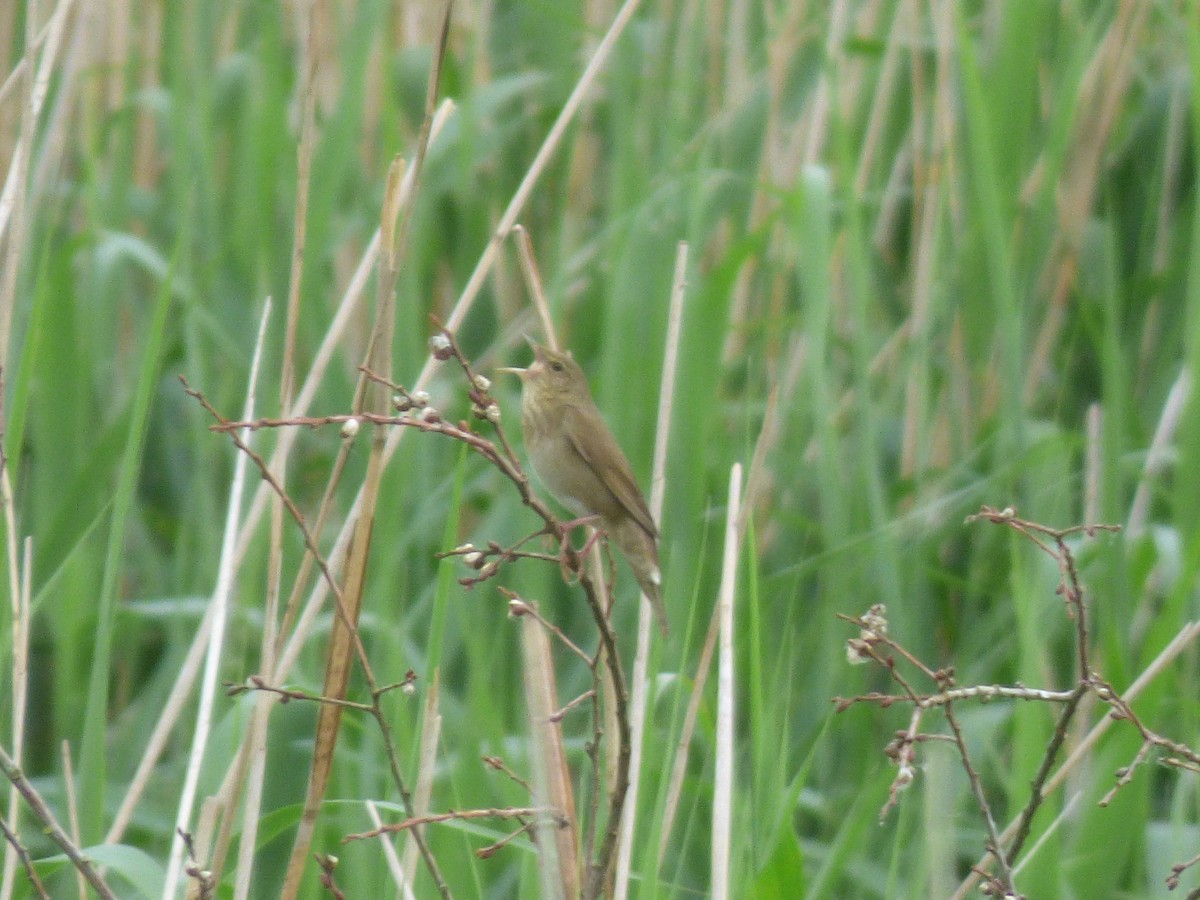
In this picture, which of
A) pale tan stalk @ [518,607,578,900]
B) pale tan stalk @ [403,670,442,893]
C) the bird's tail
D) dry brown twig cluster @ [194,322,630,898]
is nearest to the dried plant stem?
dry brown twig cluster @ [194,322,630,898]

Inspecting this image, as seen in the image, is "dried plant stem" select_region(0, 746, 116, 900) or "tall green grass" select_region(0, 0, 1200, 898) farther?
"tall green grass" select_region(0, 0, 1200, 898)

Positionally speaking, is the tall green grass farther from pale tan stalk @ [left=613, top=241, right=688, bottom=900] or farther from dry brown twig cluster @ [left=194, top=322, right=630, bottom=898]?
dry brown twig cluster @ [left=194, top=322, right=630, bottom=898]

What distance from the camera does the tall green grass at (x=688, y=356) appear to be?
103 inches

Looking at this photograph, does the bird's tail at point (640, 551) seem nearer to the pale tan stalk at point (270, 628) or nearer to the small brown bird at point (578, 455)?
the small brown bird at point (578, 455)

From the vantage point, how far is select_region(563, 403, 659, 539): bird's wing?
2701 millimetres

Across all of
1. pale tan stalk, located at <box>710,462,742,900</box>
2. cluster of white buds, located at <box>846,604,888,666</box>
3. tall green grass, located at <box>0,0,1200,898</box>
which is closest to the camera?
cluster of white buds, located at <box>846,604,888,666</box>

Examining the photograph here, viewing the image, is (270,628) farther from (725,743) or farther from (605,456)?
(605,456)

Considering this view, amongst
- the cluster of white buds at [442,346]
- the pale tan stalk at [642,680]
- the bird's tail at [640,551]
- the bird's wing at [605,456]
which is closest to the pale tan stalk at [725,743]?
the pale tan stalk at [642,680]

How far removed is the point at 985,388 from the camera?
369 cm

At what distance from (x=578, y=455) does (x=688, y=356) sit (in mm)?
333

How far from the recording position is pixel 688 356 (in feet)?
10.1

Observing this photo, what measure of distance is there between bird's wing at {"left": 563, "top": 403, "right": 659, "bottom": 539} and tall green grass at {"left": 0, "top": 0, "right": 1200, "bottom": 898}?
99mm

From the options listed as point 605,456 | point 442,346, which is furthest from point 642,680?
point 605,456

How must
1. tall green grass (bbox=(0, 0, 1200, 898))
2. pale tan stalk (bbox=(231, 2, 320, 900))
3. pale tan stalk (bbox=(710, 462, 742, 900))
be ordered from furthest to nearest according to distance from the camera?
tall green grass (bbox=(0, 0, 1200, 898)), pale tan stalk (bbox=(231, 2, 320, 900)), pale tan stalk (bbox=(710, 462, 742, 900))
